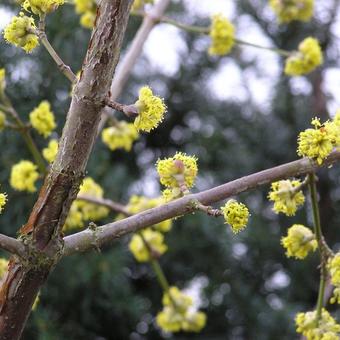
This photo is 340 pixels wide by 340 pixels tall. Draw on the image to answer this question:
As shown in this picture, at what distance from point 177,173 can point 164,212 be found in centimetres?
6

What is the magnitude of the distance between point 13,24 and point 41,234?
7.6 inches

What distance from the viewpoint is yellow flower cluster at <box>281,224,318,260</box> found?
0.75 meters

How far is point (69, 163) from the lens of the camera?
588 mm

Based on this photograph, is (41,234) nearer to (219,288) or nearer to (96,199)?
(96,199)

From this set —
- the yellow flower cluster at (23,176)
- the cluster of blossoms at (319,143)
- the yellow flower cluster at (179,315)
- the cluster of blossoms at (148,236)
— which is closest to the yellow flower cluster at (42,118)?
the yellow flower cluster at (23,176)

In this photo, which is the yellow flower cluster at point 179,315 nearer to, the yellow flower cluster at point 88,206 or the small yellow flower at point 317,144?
the yellow flower cluster at point 88,206

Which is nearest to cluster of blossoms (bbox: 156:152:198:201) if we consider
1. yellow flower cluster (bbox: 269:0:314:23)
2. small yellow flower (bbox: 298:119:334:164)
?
small yellow flower (bbox: 298:119:334:164)

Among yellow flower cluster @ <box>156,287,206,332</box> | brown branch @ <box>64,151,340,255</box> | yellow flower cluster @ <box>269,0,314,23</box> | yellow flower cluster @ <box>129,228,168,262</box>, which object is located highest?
yellow flower cluster @ <box>269,0,314,23</box>

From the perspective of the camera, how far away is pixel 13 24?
63 cm

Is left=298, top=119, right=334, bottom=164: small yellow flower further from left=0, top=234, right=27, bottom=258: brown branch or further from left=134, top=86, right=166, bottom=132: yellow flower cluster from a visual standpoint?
left=0, top=234, right=27, bottom=258: brown branch

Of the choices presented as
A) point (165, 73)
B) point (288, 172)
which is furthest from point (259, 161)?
point (288, 172)

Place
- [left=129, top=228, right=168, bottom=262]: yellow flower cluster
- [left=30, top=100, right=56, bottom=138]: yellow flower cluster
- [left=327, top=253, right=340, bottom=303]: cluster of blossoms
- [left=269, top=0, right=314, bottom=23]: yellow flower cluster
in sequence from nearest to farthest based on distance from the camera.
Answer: [left=327, top=253, right=340, bottom=303]: cluster of blossoms
[left=30, top=100, right=56, bottom=138]: yellow flower cluster
[left=129, top=228, right=168, bottom=262]: yellow flower cluster
[left=269, top=0, right=314, bottom=23]: yellow flower cluster

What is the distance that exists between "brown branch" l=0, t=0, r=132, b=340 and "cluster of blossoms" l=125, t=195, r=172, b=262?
1.37 ft

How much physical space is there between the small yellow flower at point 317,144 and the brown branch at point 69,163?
185 mm
